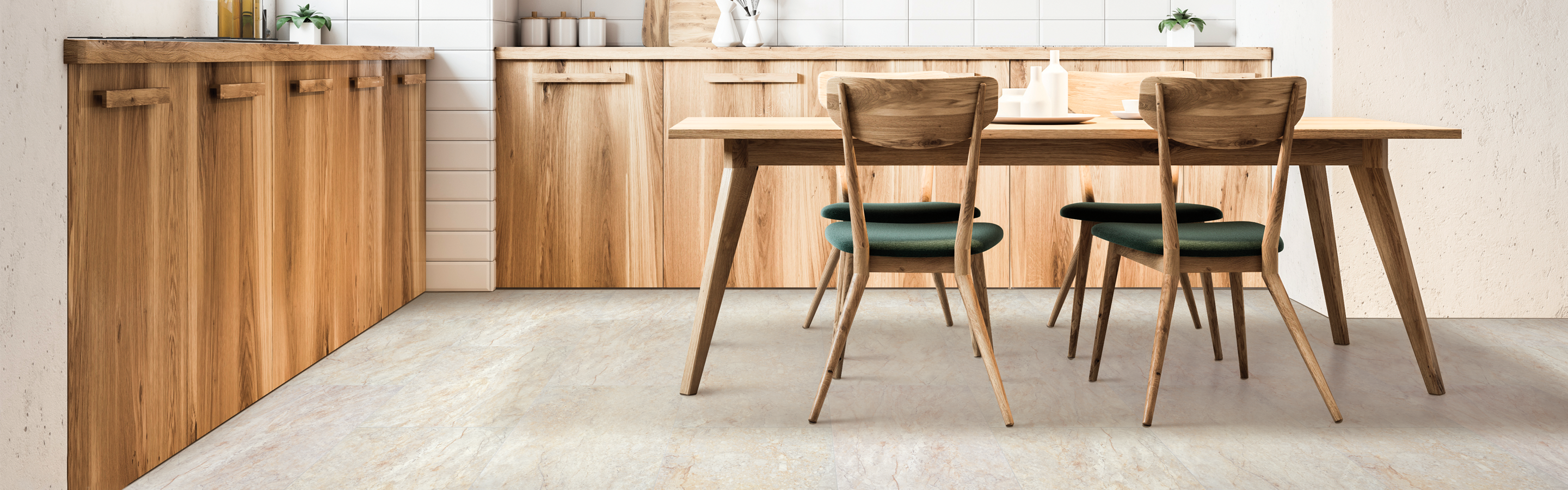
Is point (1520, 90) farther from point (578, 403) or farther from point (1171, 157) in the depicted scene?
point (578, 403)

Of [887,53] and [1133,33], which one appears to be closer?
[887,53]

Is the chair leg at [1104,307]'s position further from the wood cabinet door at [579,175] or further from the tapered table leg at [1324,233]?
the wood cabinet door at [579,175]

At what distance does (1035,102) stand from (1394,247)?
844 mm

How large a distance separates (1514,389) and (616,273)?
2557 millimetres

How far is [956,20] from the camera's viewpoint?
3986mm

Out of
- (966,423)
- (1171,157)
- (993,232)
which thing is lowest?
(966,423)

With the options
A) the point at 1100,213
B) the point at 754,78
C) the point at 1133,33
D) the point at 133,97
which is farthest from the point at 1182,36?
the point at 133,97

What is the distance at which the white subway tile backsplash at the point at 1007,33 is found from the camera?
3.99 meters

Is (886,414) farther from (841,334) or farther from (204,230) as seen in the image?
(204,230)

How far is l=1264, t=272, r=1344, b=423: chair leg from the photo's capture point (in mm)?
2107

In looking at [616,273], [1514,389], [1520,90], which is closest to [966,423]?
[1514,389]

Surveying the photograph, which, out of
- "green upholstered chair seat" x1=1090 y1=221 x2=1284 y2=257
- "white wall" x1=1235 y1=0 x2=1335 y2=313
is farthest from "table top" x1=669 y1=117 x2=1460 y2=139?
"white wall" x1=1235 y1=0 x2=1335 y2=313

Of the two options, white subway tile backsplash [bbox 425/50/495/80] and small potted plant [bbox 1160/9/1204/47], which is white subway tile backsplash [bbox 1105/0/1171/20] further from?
white subway tile backsplash [bbox 425/50/495/80]

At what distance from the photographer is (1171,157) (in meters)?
2.26
